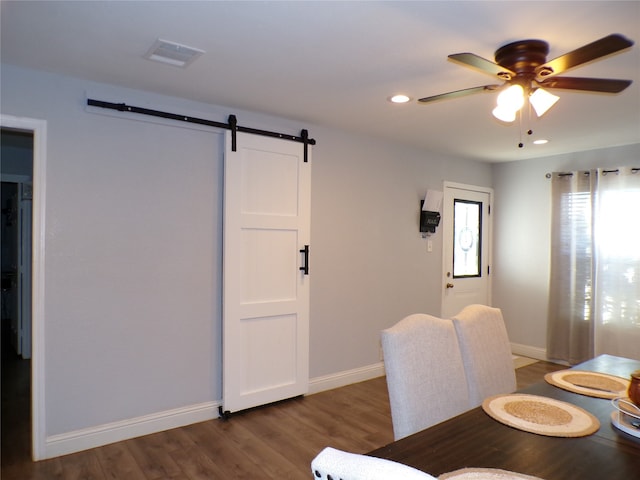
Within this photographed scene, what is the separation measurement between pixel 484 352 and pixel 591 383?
453 millimetres

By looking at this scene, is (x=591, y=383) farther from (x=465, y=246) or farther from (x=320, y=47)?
(x=465, y=246)

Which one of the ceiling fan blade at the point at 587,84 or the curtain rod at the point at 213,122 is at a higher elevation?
the curtain rod at the point at 213,122

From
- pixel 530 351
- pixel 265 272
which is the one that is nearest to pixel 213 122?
pixel 265 272

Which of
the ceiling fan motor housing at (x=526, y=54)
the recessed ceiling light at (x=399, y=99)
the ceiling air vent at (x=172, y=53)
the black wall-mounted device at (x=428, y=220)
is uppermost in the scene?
the ceiling air vent at (x=172, y=53)

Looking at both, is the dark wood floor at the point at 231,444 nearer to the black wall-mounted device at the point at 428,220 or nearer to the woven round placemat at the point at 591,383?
the woven round placemat at the point at 591,383

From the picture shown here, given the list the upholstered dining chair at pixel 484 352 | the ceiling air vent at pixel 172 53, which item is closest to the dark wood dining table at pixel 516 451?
the upholstered dining chair at pixel 484 352

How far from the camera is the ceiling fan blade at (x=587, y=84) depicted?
1844 millimetres

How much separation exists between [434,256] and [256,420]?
8.64ft

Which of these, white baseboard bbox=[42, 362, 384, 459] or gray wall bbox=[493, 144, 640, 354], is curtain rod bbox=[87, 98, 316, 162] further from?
gray wall bbox=[493, 144, 640, 354]

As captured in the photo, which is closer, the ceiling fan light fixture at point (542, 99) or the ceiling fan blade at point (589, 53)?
the ceiling fan blade at point (589, 53)

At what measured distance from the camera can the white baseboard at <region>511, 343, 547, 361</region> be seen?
4875 millimetres

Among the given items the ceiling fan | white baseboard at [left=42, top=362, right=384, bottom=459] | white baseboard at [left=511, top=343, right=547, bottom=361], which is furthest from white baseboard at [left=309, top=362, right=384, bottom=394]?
the ceiling fan

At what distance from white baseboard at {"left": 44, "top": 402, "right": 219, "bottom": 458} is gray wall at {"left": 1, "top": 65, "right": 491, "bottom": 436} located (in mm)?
45

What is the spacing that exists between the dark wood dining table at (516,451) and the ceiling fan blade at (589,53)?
52.7 inches
